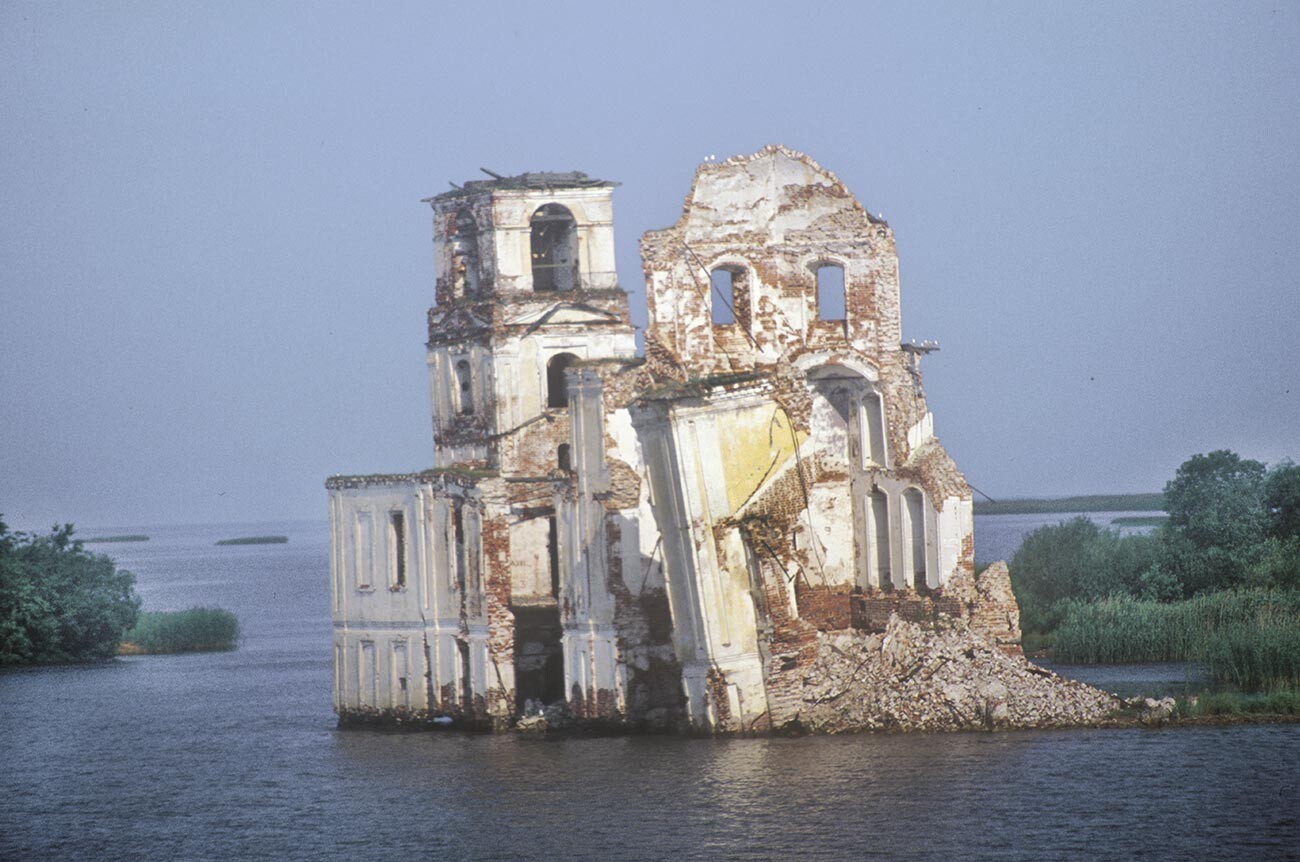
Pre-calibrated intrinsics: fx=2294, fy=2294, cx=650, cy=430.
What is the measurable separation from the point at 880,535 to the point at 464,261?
10.7 m

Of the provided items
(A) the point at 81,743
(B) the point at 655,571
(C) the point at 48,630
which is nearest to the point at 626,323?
(B) the point at 655,571

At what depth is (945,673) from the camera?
4053cm

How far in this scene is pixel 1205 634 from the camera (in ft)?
157

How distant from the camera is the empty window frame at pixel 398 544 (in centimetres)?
4634

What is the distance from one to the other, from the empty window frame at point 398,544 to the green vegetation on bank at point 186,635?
1181 inches

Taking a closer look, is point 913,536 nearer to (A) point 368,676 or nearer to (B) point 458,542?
(B) point 458,542

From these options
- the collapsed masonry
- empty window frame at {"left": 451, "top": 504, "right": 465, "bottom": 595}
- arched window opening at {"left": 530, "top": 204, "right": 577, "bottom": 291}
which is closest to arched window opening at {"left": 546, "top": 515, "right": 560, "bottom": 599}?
the collapsed masonry

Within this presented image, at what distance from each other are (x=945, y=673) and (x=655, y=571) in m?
5.83

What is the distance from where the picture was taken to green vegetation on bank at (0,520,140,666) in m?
68.4

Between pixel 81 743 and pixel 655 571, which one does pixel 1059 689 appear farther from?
pixel 81 743

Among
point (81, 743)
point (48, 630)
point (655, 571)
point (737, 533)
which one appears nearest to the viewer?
point (737, 533)

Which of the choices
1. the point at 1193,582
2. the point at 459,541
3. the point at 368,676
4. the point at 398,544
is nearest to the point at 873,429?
the point at 459,541

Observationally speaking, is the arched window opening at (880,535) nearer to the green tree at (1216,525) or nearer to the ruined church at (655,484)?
the ruined church at (655,484)

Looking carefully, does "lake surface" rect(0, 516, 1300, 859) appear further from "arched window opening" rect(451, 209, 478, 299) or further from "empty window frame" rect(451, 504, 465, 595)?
"arched window opening" rect(451, 209, 478, 299)
